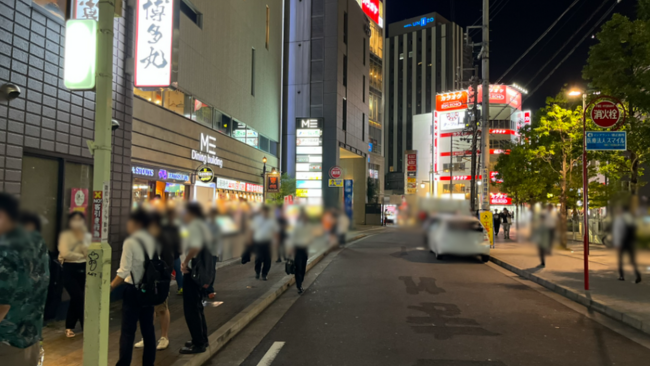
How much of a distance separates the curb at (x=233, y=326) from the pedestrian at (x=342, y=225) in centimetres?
288

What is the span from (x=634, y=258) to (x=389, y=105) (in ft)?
469

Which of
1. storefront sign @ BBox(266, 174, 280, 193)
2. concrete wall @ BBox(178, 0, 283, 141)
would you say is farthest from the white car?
concrete wall @ BBox(178, 0, 283, 141)

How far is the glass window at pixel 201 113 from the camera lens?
1834 cm

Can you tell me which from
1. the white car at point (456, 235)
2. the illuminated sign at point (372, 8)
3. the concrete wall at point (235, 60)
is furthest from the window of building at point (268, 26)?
the illuminated sign at point (372, 8)

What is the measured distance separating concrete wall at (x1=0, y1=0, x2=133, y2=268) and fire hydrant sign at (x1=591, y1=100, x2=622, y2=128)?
22.2 ft

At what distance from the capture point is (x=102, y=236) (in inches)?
161

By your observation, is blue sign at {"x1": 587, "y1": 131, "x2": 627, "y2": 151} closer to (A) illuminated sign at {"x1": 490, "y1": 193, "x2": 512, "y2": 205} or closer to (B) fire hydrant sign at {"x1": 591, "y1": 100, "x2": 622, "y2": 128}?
(B) fire hydrant sign at {"x1": 591, "y1": 100, "x2": 622, "y2": 128}

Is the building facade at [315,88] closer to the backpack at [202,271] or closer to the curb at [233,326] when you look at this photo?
the curb at [233,326]

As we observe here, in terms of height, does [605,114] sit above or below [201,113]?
below

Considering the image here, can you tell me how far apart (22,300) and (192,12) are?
1692cm

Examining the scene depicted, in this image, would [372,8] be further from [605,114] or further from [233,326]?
[605,114]

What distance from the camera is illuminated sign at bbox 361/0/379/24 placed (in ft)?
191

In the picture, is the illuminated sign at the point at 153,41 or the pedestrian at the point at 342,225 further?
the illuminated sign at the point at 153,41

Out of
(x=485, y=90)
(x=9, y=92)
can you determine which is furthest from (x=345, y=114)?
(x=485, y=90)
